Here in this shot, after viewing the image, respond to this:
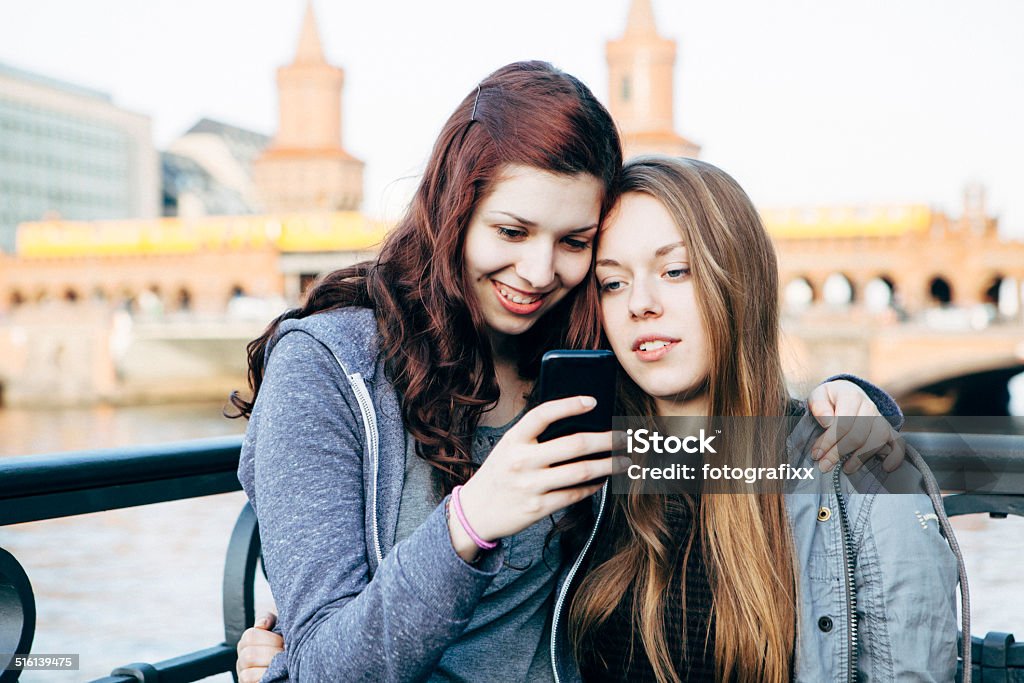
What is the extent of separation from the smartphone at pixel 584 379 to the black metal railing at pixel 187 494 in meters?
0.68

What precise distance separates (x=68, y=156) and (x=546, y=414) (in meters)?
55.8

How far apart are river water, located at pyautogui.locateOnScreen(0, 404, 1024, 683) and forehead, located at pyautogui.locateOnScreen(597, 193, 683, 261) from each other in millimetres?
5404

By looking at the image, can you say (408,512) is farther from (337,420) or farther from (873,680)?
(873,680)

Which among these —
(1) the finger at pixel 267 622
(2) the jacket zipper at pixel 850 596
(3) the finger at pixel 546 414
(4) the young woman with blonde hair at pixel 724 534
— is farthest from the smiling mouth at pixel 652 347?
(1) the finger at pixel 267 622

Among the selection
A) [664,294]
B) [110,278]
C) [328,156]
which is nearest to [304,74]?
[328,156]

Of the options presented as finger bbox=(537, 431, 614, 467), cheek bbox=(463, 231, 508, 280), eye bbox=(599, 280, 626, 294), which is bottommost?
finger bbox=(537, 431, 614, 467)

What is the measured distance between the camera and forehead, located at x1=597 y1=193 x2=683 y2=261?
1508 millimetres

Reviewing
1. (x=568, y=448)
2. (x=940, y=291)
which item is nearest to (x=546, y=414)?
(x=568, y=448)

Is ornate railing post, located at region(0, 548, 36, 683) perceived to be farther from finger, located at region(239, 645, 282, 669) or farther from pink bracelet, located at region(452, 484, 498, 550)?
pink bracelet, located at region(452, 484, 498, 550)

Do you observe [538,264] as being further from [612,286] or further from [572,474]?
[572,474]

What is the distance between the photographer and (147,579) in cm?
1100

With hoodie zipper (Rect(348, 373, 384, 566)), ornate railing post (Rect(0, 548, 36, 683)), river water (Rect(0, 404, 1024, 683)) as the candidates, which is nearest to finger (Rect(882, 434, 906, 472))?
hoodie zipper (Rect(348, 373, 384, 566))

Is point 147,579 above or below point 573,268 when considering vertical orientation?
below

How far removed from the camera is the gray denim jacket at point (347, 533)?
1.05 meters
